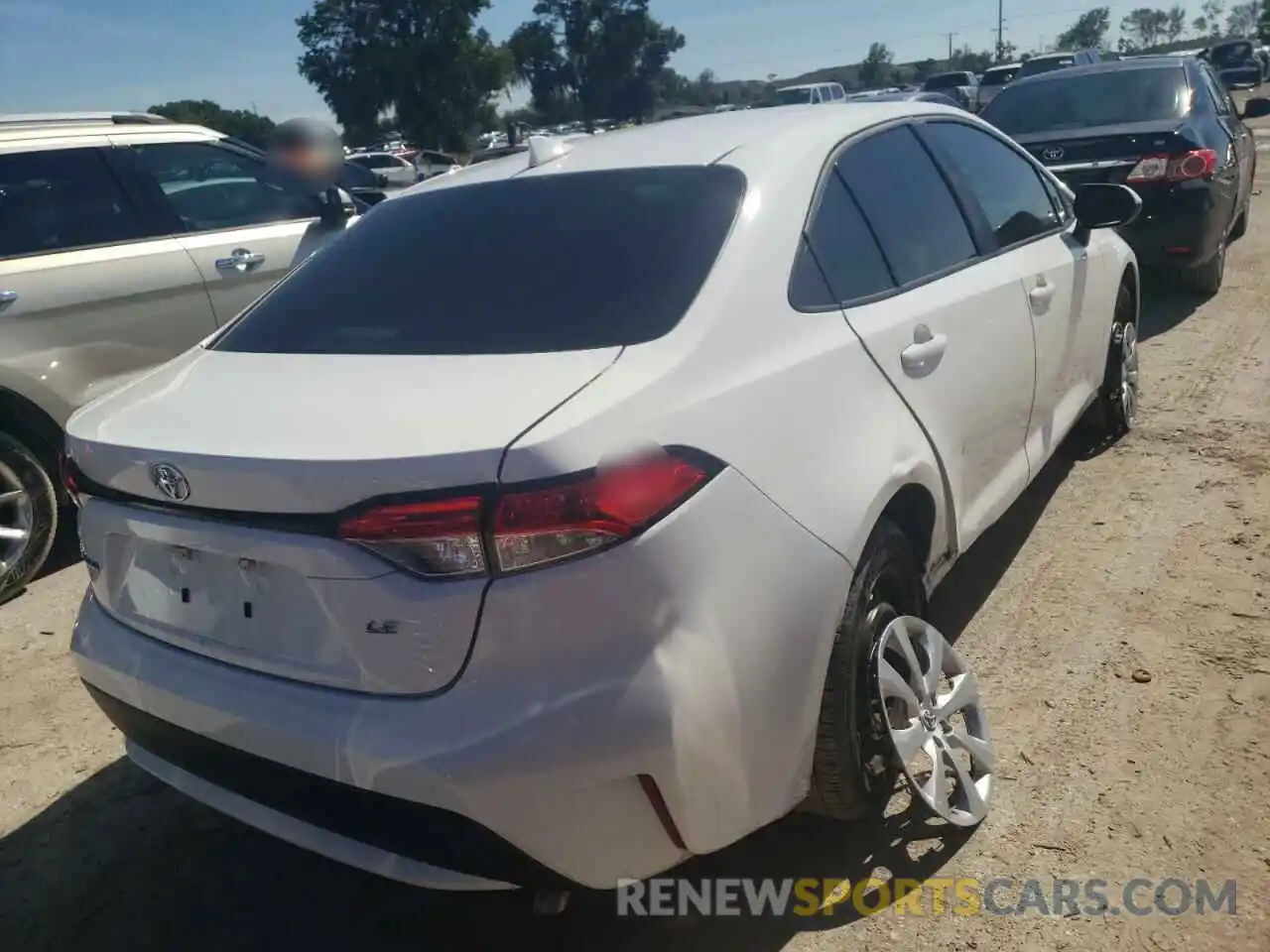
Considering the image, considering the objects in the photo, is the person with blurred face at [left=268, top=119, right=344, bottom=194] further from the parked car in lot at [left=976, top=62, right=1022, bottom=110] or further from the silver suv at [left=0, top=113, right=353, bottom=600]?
the parked car in lot at [left=976, top=62, right=1022, bottom=110]

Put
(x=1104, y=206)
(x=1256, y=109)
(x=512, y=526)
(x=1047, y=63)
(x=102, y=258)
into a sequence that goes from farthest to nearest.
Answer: (x=1047, y=63)
(x=1256, y=109)
(x=102, y=258)
(x=1104, y=206)
(x=512, y=526)

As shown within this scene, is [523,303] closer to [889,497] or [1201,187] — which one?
[889,497]

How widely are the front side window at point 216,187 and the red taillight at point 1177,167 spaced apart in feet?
16.1

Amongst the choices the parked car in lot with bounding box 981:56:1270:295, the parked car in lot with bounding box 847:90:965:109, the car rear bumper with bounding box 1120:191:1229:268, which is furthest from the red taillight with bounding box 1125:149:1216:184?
the parked car in lot with bounding box 847:90:965:109

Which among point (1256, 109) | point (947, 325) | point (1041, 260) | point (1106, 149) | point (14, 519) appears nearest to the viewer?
point (947, 325)

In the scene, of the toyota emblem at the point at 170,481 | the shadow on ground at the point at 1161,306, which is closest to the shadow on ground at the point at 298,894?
the toyota emblem at the point at 170,481

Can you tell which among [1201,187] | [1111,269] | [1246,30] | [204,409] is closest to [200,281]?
[204,409]

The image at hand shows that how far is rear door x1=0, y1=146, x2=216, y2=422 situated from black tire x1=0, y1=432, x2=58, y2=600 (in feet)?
0.77

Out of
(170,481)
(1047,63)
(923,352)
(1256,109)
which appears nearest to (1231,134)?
(1256,109)

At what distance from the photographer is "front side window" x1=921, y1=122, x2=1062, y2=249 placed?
3604 mm

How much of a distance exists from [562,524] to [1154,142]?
633cm

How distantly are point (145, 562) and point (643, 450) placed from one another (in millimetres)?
1061

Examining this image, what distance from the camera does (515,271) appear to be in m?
2.54

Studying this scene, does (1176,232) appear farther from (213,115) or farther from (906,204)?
(213,115)
